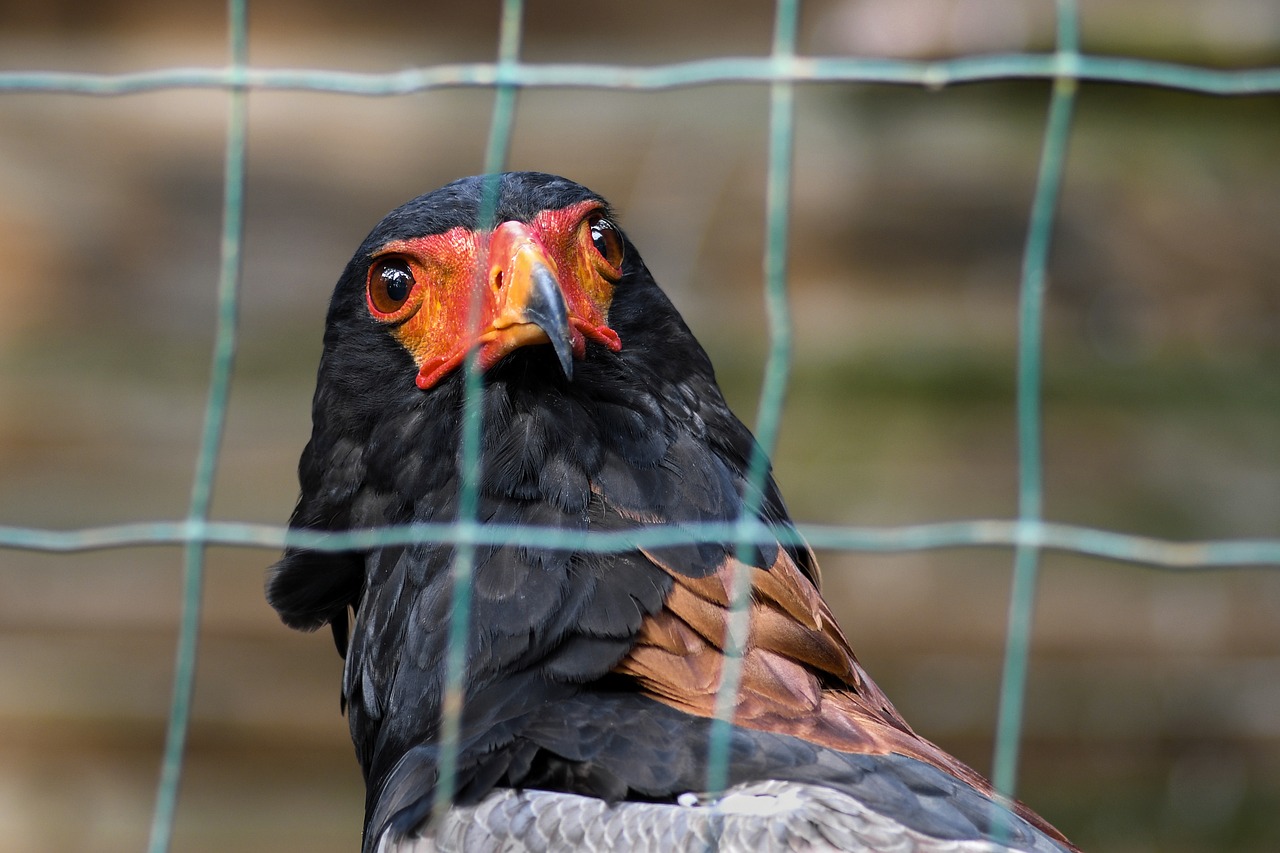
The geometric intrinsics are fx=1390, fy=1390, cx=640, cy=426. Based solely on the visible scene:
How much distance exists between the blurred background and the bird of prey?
204 centimetres

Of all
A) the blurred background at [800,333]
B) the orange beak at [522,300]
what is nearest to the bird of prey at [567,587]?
the orange beak at [522,300]

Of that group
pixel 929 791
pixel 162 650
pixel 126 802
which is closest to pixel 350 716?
pixel 929 791

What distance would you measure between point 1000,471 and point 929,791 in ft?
8.73

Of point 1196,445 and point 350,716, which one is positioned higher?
point 1196,445

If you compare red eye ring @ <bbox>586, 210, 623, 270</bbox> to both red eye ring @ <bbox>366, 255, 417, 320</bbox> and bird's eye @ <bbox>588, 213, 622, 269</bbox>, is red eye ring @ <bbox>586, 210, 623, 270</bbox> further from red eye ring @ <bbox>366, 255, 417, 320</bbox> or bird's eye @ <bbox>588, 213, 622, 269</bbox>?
red eye ring @ <bbox>366, 255, 417, 320</bbox>

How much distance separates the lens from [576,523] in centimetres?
212

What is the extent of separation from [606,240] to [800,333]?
89.0 inches

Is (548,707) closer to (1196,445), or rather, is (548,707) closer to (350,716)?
(350,716)

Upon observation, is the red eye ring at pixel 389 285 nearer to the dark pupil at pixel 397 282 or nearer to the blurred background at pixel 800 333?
the dark pupil at pixel 397 282

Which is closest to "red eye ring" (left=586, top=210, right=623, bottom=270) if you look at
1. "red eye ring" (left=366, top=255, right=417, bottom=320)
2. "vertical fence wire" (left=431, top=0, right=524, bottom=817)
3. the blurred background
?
"vertical fence wire" (left=431, top=0, right=524, bottom=817)

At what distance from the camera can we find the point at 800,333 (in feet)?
14.7

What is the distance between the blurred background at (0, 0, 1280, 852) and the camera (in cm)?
438

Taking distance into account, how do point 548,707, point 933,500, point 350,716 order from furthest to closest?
point 933,500
point 350,716
point 548,707

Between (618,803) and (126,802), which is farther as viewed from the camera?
(126,802)
